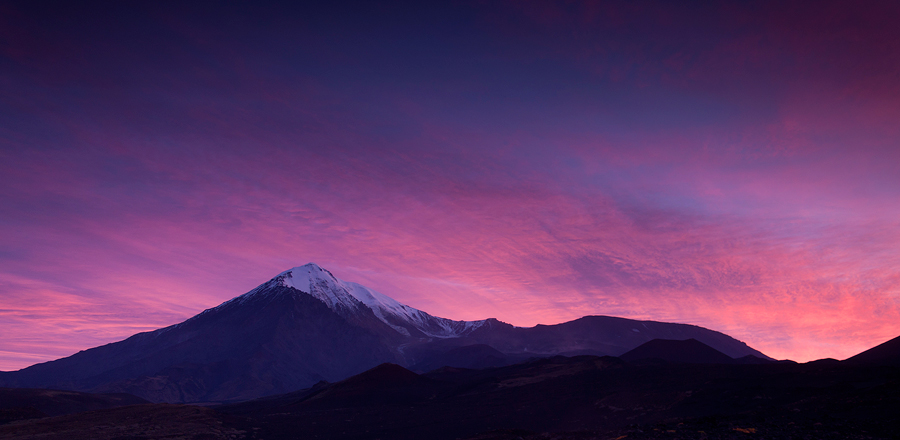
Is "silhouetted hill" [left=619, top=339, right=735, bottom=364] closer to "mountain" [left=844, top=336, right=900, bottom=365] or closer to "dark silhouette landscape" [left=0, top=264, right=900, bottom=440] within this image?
"dark silhouette landscape" [left=0, top=264, right=900, bottom=440]

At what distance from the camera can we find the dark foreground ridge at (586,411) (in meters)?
27.0

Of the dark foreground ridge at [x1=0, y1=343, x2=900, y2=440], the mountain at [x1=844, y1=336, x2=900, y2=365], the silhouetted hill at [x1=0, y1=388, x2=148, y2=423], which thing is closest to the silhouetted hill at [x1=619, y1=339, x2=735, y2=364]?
the mountain at [x1=844, y1=336, x2=900, y2=365]

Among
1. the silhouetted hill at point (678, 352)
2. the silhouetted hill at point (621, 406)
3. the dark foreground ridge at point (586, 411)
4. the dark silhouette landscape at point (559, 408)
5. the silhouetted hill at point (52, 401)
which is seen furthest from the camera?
the silhouetted hill at point (678, 352)

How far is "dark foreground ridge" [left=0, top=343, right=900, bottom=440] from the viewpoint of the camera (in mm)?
26984

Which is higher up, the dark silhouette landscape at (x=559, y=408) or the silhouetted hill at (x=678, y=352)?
the silhouetted hill at (x=678, y=352)

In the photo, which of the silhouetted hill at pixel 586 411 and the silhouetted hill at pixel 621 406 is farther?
the silhouetted hill at pixel 586 411

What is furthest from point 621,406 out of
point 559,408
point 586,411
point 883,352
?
point 883,352

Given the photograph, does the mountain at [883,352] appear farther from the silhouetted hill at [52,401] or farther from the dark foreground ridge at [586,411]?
the silhouetted hill at [52,401]

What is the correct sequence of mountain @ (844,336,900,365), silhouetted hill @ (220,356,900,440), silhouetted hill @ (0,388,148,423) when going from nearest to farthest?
silhouetted hill @ (220,356,900,440), mountain @ (844,336,900,365), silhouetted hill @ (0,388,148,423)

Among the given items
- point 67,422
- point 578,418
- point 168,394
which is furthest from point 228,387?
point 578,418

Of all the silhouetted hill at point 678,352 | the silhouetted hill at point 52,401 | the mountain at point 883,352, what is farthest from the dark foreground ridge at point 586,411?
the silhouetted hill at point 52,401

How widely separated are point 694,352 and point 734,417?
295 feet

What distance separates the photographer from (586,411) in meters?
50.4

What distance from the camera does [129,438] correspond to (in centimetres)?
4369
